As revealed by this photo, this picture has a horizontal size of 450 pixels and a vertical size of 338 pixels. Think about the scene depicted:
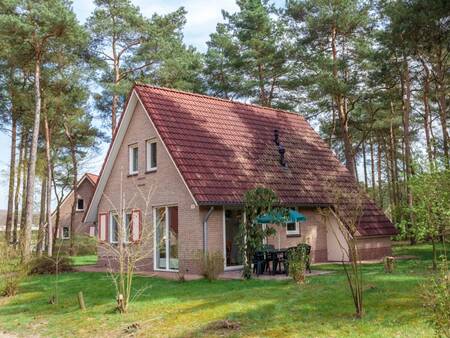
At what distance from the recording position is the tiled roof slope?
16.7 meters

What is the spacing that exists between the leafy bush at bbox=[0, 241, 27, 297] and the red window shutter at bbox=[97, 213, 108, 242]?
670 centimetres

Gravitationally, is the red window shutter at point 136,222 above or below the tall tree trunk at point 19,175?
below

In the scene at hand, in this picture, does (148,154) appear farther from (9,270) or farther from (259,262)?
(9,270)

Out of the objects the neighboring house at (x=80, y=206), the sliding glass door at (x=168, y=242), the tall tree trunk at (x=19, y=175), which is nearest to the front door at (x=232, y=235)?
the sliding glass door at (x=168, y=242)

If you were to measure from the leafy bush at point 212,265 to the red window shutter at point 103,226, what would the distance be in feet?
22.4

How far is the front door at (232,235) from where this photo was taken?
55.7ft

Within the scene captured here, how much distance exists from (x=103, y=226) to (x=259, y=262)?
8545 millimetres

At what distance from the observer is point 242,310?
926 cm

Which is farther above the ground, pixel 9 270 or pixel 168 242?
pixel 168 242

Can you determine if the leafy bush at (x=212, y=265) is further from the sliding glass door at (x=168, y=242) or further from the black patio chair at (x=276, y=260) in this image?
the sliding glass door at (x=168, y=242)

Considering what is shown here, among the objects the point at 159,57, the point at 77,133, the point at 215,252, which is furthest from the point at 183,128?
the point at 77,133

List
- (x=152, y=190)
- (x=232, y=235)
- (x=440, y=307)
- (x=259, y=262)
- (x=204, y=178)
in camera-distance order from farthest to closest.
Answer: (x=152, y=190) → (x=232, y=235) → (x=204, y=178) → (x=259, y=262) → (x=440, y=307)

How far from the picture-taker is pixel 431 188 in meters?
12.0

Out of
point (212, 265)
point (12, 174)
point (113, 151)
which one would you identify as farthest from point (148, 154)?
point (12, 174)
